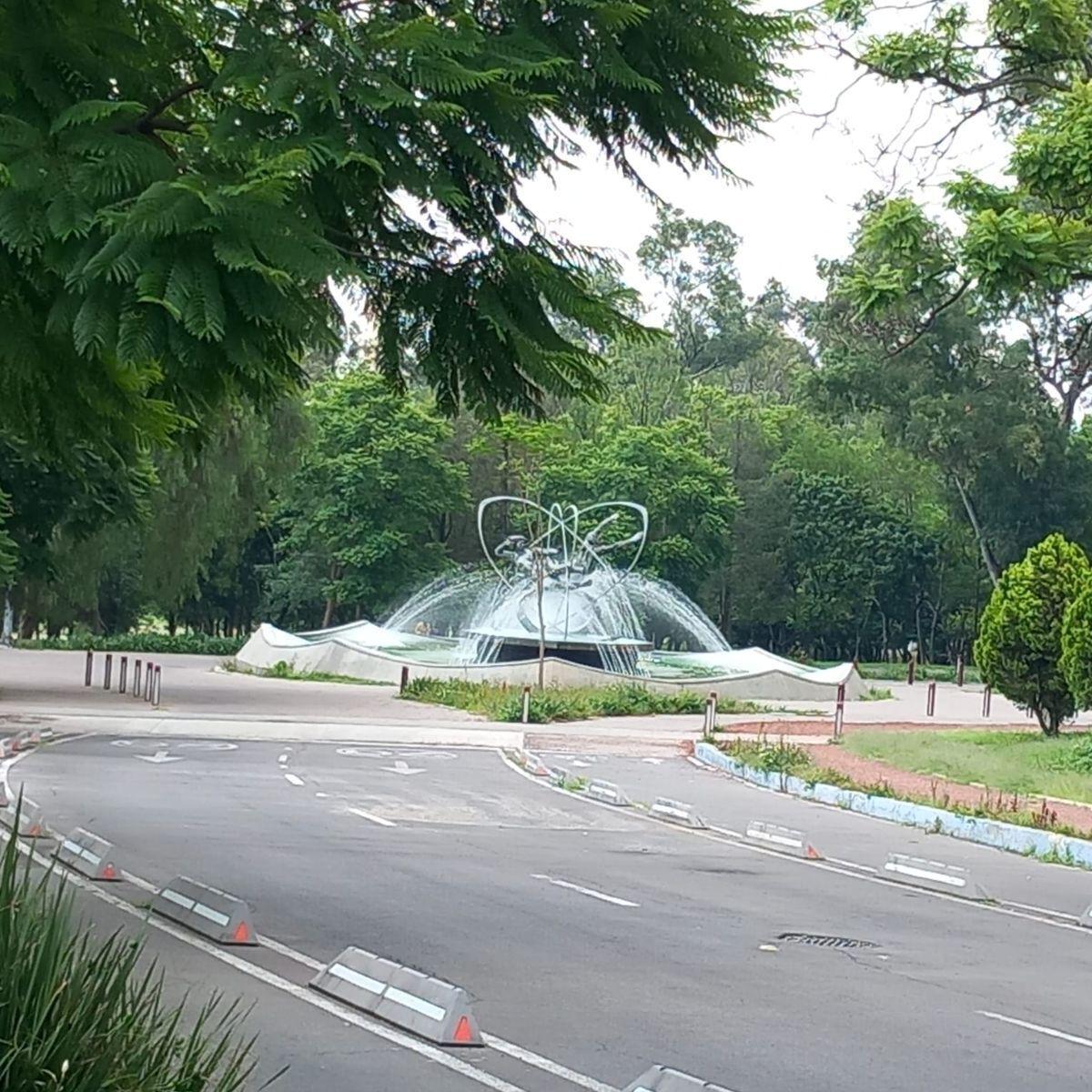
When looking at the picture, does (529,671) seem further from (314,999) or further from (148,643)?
(314,999)

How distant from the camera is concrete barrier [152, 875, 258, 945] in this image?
32.7ft

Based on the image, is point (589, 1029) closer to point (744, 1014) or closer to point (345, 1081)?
point (744, 1014)

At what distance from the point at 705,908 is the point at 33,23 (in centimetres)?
818

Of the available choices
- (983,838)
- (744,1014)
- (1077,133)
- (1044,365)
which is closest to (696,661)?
(1044,365)

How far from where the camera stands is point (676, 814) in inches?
738

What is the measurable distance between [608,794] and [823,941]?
927 cm

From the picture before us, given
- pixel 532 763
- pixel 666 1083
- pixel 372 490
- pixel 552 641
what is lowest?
pixel 532 763

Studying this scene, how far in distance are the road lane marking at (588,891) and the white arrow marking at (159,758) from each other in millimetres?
10286

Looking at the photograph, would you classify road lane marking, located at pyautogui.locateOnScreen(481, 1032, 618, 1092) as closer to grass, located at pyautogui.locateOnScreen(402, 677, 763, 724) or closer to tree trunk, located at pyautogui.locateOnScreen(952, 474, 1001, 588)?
grass, located at pyautogui.locateOnScreen(402, 677, 763, 724)

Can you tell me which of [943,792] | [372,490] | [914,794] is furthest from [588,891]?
[372,490]

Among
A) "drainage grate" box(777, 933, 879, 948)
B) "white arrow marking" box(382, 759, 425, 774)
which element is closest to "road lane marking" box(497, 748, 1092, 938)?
"drainage grate" box(777, 933, 879, 948)

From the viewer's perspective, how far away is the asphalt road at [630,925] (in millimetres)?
7996

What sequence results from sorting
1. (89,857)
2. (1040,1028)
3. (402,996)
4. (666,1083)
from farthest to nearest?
1. (89,857)
2. (1040,1028)
3. (402,996)
4. (666,1083)

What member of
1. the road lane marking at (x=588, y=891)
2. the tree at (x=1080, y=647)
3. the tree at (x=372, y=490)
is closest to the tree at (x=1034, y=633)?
the tree at (x=1080, y=647)
